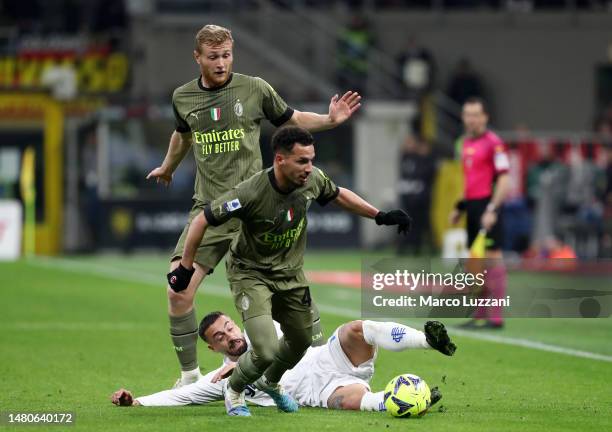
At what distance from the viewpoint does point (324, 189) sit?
8.99m

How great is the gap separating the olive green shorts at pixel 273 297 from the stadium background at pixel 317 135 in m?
6.84

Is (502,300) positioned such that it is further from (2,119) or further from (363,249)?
(2,119)

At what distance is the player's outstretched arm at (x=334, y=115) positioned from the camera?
9672 mm

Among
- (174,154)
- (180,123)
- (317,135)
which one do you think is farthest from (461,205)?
(317,135)

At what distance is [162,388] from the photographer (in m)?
10.5

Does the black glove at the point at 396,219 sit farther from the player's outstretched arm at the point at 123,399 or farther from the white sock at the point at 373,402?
the player's outstretched arm at the point at 123,399

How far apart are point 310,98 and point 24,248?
6.42 metres

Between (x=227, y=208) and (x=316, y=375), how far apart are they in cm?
141

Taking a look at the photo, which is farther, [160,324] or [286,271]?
[160,324]

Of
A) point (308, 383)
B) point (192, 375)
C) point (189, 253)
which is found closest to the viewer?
point (189, 253)

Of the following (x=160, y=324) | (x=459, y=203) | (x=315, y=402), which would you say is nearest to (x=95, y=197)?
(x=160, y=324)

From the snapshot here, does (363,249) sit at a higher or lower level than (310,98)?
lower

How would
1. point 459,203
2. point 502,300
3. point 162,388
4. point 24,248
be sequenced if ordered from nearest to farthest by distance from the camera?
point 162,388, point 502,300, point 459,203, point 24,248

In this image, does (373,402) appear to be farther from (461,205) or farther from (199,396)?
(461,205)
